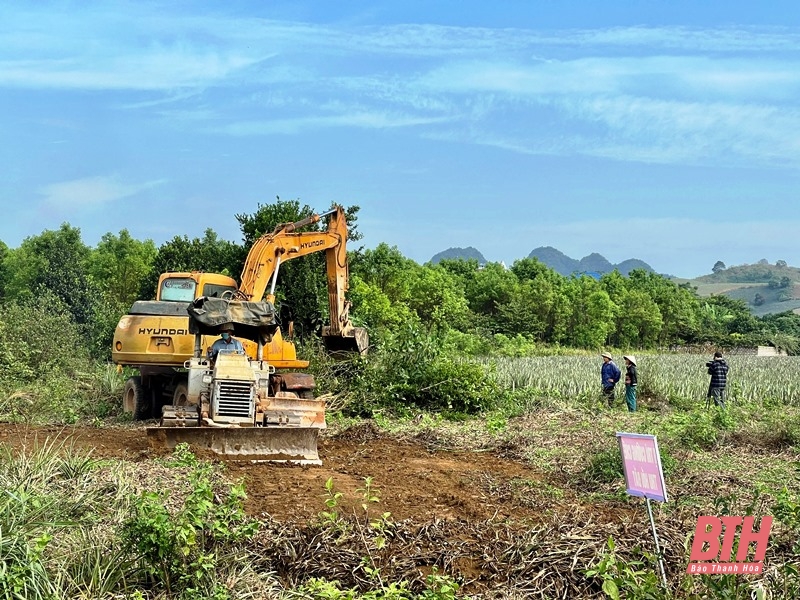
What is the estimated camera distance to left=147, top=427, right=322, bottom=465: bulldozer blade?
1158 cm

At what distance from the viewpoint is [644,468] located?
20.7ft

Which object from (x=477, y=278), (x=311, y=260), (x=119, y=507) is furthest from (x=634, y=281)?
(x=119, y=507)

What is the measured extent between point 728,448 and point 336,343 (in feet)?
26.7

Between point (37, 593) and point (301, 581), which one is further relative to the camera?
point (301, 581)

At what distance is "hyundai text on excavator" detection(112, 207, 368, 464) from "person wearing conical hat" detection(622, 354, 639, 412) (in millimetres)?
5545

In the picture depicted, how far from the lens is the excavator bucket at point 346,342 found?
18234 millimetres

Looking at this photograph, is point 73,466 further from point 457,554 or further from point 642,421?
point 642,421

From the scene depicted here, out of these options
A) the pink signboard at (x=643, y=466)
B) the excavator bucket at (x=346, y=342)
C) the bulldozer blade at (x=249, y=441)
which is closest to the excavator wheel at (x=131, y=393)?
the excavator bucket at (x=346, y=342)

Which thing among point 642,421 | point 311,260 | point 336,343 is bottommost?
point 642,421

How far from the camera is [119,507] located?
746 centimetres

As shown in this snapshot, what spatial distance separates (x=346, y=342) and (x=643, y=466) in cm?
1231

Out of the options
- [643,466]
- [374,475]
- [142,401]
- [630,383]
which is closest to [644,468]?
[643,466]

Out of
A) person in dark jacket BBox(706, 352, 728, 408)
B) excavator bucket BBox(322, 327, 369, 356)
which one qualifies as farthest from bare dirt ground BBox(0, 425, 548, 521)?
person in dark jacket BBox(706, 352, 728, 408)

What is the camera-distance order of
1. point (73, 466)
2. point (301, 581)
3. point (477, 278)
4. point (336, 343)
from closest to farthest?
point (301, 581) → point (73, 466) → point (336, 343) → point (477, 278)
